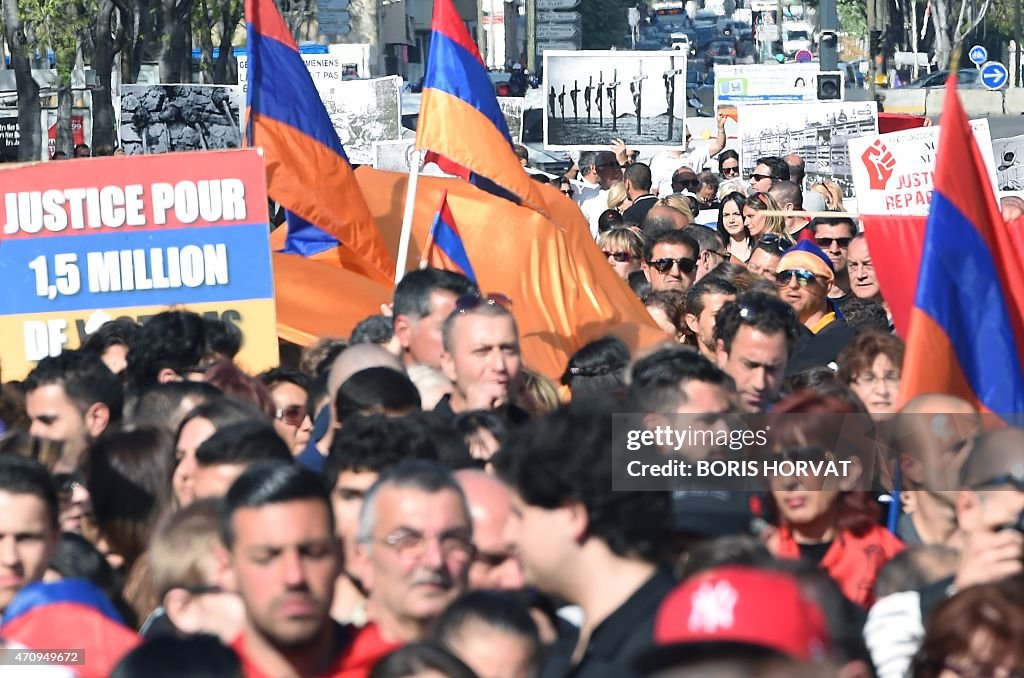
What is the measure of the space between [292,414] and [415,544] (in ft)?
9.73

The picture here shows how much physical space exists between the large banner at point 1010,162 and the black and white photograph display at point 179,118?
6.93 meters

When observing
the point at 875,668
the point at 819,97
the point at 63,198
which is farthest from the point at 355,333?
the point at 819,97

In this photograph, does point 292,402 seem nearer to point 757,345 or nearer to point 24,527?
point 757,345

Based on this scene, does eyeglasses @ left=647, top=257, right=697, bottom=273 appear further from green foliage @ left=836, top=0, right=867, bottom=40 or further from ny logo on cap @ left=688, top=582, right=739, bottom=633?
green foliage @ left=836, top=0, right=867, bottom=40

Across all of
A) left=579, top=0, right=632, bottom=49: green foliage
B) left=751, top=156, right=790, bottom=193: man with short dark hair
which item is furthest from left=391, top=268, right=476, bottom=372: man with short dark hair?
left=579, top=0, right=632, bottom=49: green foliage

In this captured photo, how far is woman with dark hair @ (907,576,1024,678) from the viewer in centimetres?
323

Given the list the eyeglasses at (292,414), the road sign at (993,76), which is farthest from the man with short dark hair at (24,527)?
the road sign at (993,76)

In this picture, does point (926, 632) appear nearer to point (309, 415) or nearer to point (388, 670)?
point (388, 670)

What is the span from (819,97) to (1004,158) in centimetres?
809

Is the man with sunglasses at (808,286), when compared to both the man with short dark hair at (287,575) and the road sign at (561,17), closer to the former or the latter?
the man with short dark hair at (287,575)

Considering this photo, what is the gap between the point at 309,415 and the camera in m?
6.48

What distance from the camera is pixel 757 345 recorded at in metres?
6.25

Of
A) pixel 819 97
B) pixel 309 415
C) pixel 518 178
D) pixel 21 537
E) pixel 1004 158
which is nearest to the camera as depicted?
pixel 21 537

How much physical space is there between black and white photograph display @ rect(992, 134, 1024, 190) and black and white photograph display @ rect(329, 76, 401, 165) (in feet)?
21.1
